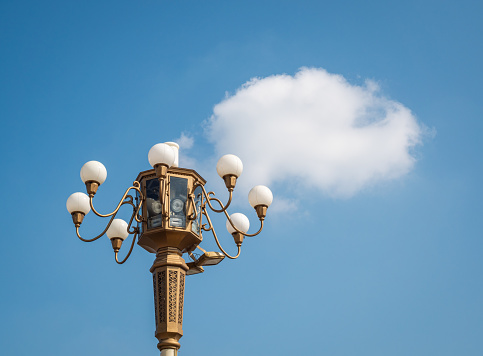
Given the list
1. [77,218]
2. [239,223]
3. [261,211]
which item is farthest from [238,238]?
[77,218]

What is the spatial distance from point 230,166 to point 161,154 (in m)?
0.93

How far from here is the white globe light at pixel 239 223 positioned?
10172 mm

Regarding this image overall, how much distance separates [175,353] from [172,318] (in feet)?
1.30

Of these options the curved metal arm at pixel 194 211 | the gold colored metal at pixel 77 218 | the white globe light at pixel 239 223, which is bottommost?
the curved metal arm at pixel 194 211

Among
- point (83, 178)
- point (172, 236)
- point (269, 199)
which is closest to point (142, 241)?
point (172, 236)

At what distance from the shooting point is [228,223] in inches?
405

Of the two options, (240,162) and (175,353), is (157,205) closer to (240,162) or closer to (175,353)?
(240,162)

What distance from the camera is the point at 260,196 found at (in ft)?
31.5

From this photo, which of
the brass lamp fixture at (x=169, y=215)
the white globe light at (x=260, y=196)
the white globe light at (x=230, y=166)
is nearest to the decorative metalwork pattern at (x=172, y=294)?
the brass lamp fixture at (x=169, y=215)

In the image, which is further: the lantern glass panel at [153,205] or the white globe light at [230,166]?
the white globe light at [230,166]

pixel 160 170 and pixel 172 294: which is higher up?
pixel 160 170

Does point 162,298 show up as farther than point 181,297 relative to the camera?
No

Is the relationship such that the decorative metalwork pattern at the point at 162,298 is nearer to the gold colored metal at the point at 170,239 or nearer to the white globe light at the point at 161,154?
the gold colored metal at the point at 170,239

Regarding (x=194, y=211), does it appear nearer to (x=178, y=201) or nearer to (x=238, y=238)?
(x=178, y=201)
